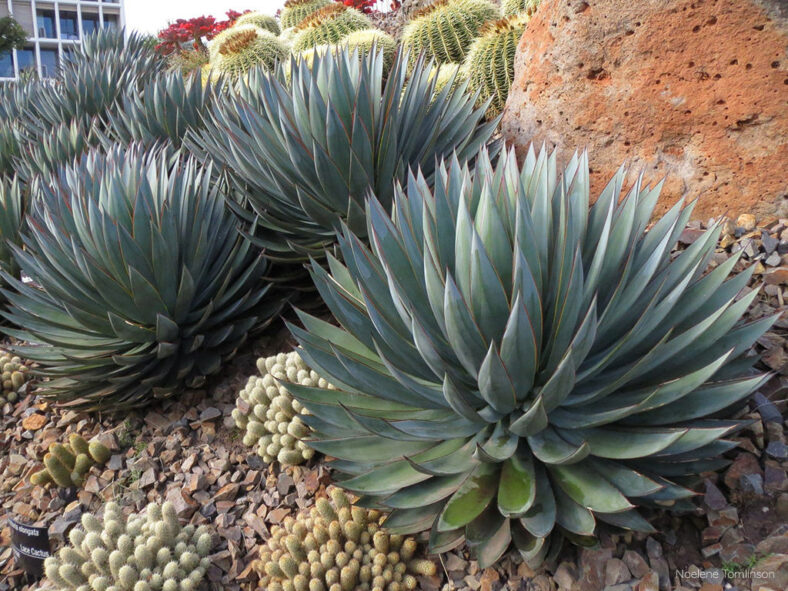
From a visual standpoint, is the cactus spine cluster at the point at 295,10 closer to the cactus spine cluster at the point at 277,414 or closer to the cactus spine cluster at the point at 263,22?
the cactus spine cluster at the point at 263,22

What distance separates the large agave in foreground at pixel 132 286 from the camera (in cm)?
309

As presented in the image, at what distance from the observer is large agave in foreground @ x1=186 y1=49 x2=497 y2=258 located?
3260mm

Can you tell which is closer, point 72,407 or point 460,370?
point 460,370

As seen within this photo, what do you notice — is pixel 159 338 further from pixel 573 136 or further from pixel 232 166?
pixel 573 136

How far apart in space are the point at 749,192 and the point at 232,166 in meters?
2.73

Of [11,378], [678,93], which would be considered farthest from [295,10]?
[678,93]

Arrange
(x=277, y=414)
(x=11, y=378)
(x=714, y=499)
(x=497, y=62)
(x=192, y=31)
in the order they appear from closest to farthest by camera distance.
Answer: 1. (x=714, y=499)
2. (x=277, y=414)
3. (x=11, y=378)
4. (x=497, y=62)
5. (x=192, y=31)

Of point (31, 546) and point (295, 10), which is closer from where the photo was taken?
point (31, 546)

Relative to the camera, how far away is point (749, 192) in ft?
10.7

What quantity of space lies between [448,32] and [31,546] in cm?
637

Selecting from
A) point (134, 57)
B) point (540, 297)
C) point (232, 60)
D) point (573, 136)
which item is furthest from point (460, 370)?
point (134, 57)

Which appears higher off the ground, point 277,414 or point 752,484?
point 752,484

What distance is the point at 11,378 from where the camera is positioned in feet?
A: 13.6

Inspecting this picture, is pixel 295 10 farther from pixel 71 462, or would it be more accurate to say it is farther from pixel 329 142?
pixel 71 462
